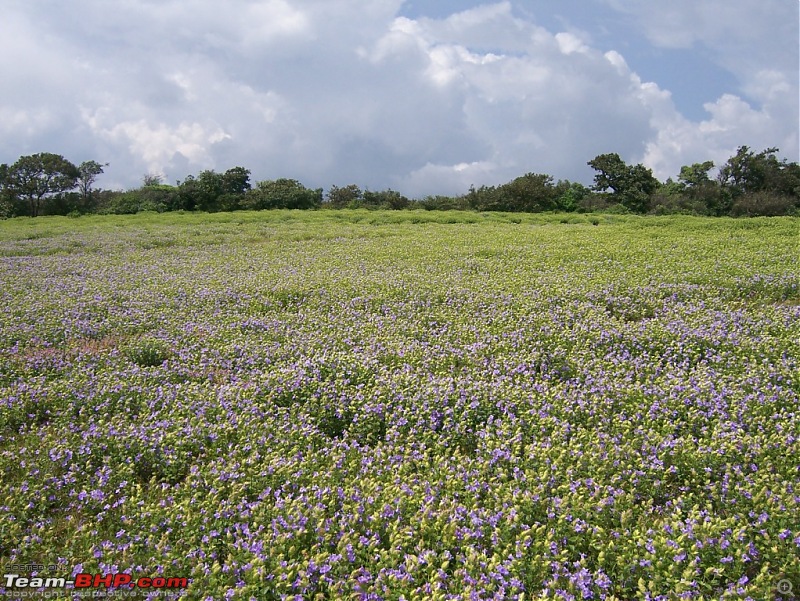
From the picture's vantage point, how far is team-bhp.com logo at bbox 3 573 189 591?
3436mm

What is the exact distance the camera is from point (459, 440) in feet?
17.3

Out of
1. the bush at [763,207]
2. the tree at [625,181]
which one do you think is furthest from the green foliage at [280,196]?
the bush at [763,207]

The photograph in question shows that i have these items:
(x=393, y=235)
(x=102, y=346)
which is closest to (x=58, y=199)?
(x=393, y=235)

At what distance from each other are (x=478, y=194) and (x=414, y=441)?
5466 cm

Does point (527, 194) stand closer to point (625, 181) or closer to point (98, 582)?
point (625, 181)

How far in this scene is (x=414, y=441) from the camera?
17.1 ft

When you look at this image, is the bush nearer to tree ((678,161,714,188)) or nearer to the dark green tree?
the dark green tree

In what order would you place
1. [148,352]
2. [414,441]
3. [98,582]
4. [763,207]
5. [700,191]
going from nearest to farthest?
[98,582] < [414,441] < [148,352] < [763,207] < [700,191]

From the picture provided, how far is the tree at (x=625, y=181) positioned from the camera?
55703 millimetres

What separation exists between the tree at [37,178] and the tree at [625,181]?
6682cm

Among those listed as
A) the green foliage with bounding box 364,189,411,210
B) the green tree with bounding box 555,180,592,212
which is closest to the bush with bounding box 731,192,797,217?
the green tree with bounding box 555,180,592,212

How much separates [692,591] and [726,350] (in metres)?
4.88

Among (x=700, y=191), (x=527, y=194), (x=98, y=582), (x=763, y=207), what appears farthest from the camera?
(x=700, y=191)

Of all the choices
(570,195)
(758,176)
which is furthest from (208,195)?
(758,176)
